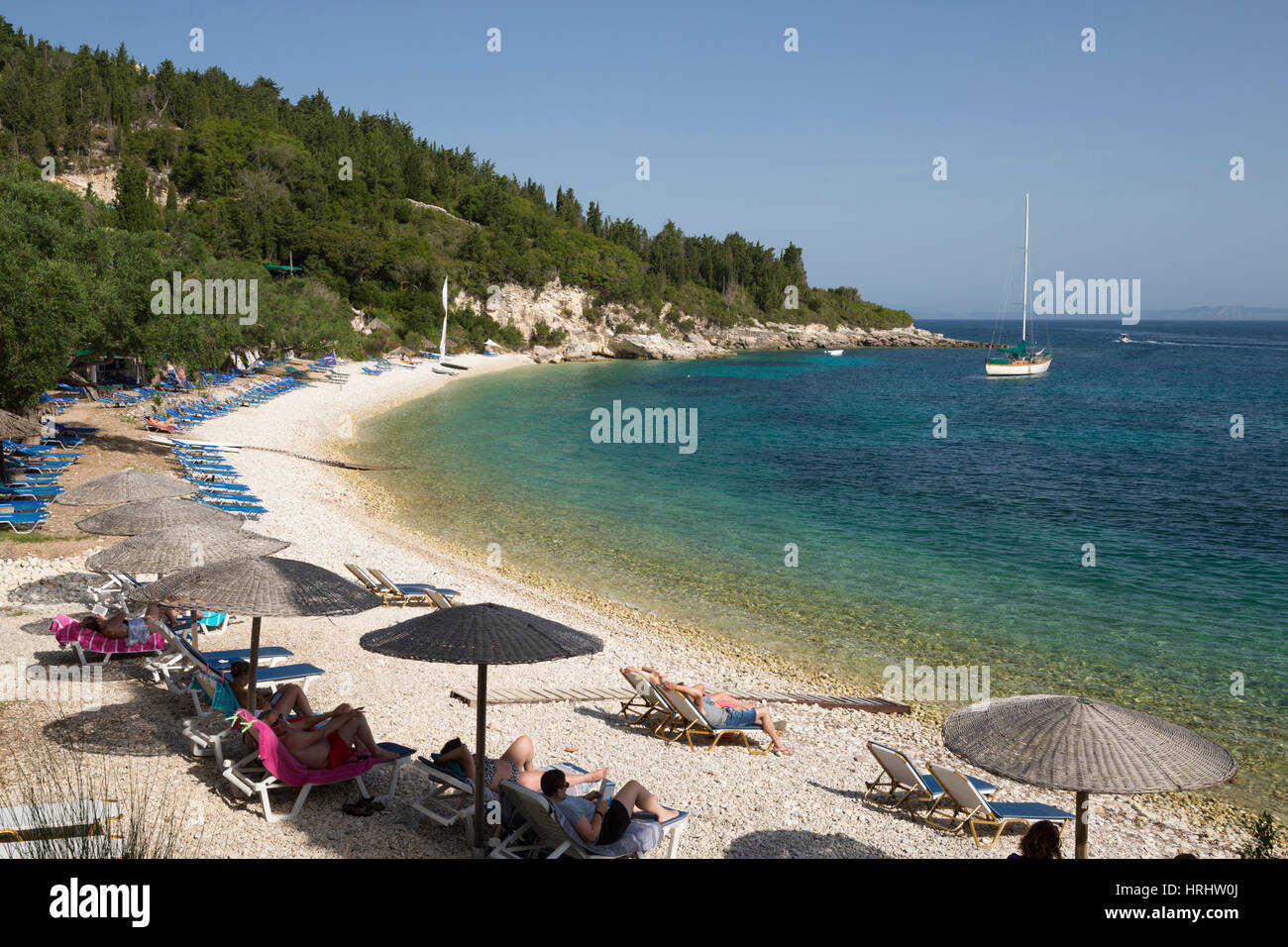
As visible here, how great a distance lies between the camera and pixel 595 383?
250 feet

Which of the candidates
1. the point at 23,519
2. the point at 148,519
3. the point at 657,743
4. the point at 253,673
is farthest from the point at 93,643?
the point at 23,519

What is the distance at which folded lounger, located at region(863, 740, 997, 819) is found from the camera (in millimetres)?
9023

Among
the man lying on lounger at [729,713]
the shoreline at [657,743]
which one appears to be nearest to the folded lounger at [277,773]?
the shoreline at [657,743]

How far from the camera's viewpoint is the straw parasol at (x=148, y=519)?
11312mm

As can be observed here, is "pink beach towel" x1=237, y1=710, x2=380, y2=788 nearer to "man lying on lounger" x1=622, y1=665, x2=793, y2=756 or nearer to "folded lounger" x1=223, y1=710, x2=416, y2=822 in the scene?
"folded lounger" x1=223, y1=710, x2=416, y2=822

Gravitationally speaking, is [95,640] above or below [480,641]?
below

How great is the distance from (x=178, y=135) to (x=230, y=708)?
4581 inches

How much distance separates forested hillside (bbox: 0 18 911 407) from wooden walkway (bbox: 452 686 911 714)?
4695cm

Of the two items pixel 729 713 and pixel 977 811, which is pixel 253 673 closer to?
pixel 729 713

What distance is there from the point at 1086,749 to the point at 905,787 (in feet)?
11.8

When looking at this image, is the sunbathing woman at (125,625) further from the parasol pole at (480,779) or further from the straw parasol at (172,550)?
the parasol pole at (480,779)

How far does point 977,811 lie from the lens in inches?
339

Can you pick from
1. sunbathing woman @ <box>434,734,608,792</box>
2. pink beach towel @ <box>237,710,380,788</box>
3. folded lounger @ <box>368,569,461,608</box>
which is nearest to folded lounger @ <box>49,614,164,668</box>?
pink beach towel @ <box>237,710,380,788</box>
